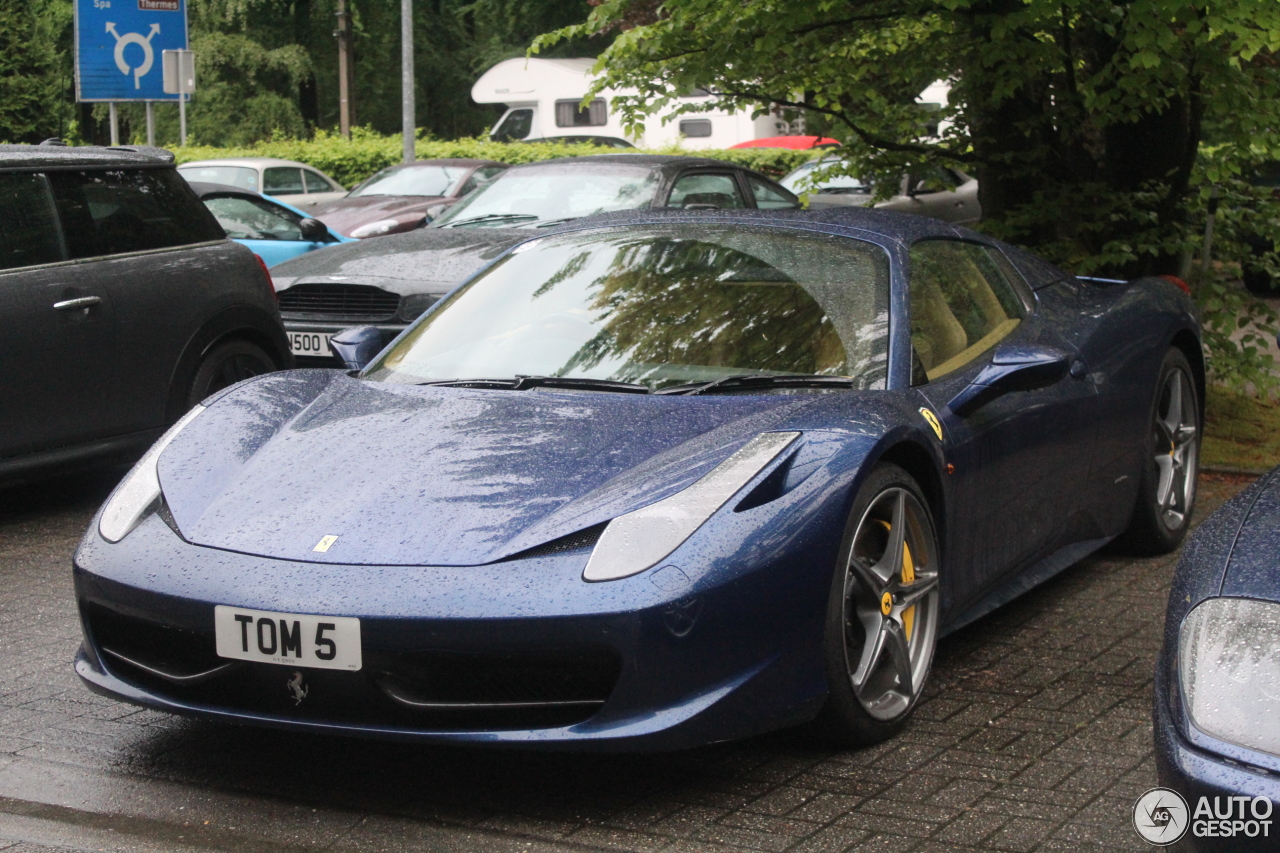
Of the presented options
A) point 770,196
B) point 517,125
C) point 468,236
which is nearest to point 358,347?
point 468,236

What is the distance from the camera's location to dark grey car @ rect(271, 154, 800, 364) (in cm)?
892

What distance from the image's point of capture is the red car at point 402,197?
1576cm

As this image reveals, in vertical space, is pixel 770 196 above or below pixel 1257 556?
below

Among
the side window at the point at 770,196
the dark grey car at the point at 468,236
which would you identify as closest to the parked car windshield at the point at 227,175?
the side window at the point at 770,196

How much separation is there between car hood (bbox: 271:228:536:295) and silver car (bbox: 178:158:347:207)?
10134 mm

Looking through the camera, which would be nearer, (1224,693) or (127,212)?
(1224,693)

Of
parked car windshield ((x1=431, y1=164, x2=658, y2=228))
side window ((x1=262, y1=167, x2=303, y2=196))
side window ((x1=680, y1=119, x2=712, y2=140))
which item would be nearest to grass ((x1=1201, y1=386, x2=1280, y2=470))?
parked car windshield ((x1=431, y1=164, x2=658, y2=228))

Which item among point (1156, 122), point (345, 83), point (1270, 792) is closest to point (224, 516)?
point (1270, 792)

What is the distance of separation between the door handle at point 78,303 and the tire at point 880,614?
3.97m

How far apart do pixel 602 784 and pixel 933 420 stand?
52.5 inches

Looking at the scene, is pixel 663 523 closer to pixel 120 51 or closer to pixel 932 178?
pixel 932 178

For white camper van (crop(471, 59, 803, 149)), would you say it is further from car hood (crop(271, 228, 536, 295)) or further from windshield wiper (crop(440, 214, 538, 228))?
car hood (crop(271, 228, 536, 295))

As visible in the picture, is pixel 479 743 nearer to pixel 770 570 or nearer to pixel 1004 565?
pixel 770 570

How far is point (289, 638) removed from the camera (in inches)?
131
